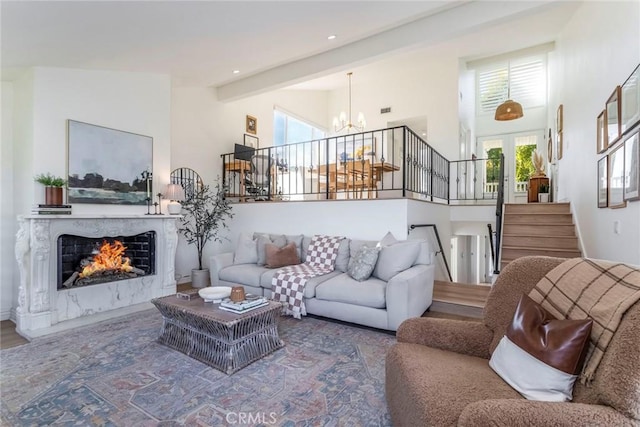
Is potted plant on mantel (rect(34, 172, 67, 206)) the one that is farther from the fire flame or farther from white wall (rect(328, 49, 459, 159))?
white wall (rect(328, 49, 459, 159))

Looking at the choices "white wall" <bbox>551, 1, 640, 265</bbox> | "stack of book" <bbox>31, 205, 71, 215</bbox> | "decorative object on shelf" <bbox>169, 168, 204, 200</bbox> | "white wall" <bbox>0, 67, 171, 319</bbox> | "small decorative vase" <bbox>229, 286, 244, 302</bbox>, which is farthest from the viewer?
"decorative object on shelf" <bbox>169, 168, 204, 200</bbox>

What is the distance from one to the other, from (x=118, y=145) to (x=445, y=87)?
6428mm

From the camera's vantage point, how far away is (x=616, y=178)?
2.93 m

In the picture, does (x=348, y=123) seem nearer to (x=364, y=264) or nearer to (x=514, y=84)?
(x=514, y=84)

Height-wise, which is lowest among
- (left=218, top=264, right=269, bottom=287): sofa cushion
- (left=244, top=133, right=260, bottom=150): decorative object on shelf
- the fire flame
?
(left=218, top=264, right=269, bottom=287): sofa cushion

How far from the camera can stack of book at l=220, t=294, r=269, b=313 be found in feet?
8.02

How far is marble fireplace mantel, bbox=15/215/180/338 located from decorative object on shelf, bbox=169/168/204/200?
3.40 feet

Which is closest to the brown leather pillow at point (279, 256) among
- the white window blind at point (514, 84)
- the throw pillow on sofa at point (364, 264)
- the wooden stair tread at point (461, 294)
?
the throw pillow on sofa at point (364, 264)

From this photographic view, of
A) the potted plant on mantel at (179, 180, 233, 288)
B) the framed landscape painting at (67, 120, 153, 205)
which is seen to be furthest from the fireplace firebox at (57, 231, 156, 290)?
the potted plant on mantel at (179, 180, 233, 288)

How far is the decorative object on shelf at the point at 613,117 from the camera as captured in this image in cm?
286

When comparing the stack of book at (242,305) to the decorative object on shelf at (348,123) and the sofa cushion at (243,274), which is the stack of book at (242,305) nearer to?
the sofa cushion at (243,274)

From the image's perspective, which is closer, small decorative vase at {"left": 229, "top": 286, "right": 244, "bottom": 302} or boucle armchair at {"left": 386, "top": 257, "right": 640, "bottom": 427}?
boucle armchair at {"left": 386, "top": 257, "right": 640, "bottom": 427}

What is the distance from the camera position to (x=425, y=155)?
571 cm

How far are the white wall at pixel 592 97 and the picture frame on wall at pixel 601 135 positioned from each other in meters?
0.15
